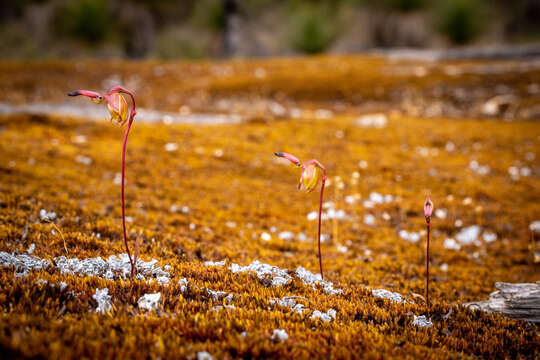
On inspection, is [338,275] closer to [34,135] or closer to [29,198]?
[29,198]

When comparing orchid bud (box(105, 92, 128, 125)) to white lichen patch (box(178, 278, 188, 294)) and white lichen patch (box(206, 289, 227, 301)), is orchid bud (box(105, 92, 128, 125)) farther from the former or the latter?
white lichen patch (box(206, 289, 227, 301))

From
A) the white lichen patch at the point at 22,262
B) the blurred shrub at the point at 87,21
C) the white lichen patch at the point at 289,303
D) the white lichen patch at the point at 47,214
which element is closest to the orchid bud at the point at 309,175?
the white lichen patch at the point at 289,303

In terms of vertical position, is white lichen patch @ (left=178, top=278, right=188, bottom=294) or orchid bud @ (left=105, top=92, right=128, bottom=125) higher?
orchid bud @ (left=105, top=92, right=128, bottom=125)

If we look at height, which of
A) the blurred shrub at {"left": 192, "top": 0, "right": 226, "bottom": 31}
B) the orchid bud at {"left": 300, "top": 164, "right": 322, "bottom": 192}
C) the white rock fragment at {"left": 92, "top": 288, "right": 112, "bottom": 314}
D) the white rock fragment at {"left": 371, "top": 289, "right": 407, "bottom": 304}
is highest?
the blurred shrub at {"left": 192, "top": 0, "right": 226, "bottom": 31}

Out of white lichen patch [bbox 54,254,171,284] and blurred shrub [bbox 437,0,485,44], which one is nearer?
white lichen patch [bbox 54,254,171,284]

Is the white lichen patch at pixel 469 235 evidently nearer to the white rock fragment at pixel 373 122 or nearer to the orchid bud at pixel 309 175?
the orchid bud at pixel 309 175

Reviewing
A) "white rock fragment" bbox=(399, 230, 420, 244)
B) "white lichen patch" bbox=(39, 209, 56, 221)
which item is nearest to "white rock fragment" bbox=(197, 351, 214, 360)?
"white lichen patch" bbox=(39, 209, 56, 221)

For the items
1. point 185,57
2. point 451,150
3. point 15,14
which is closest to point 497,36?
point 185,57
